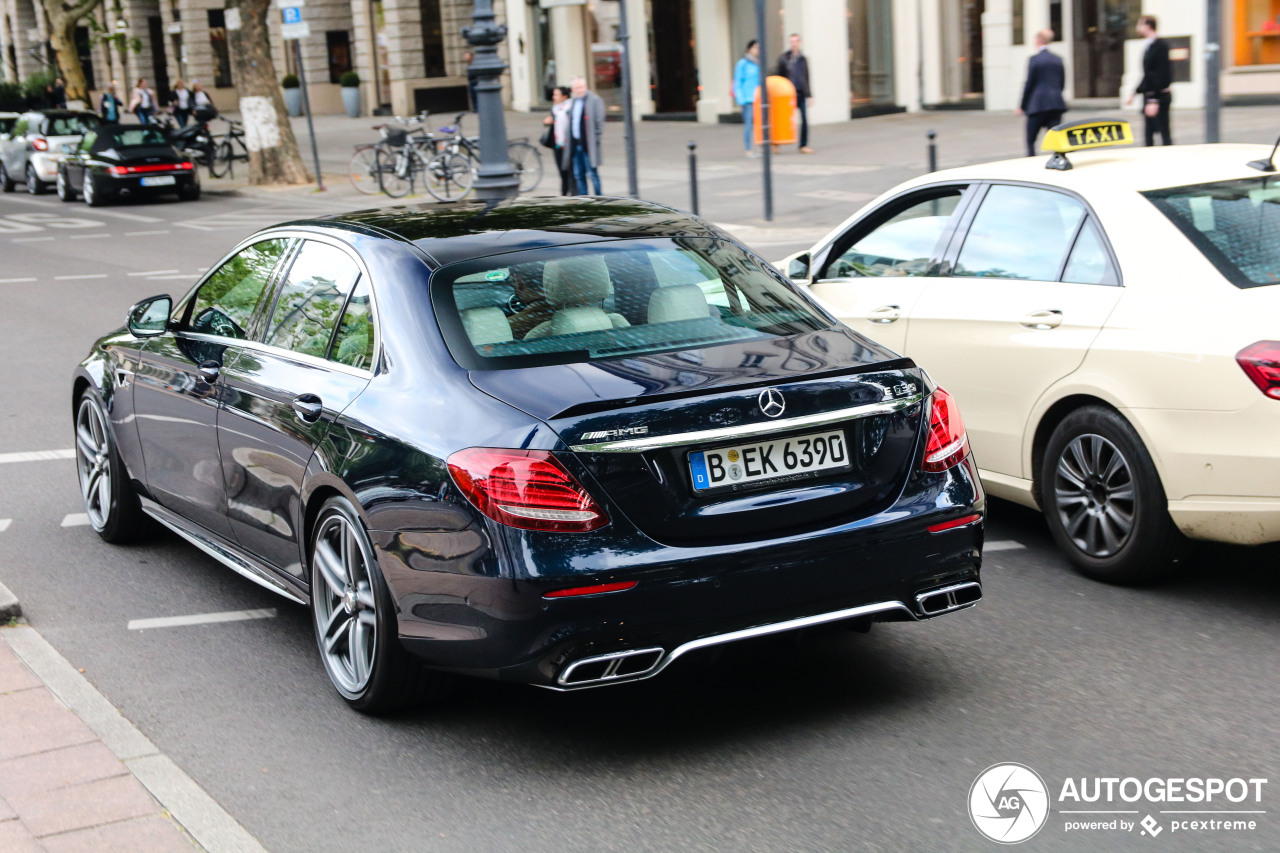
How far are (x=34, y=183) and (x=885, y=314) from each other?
29339mm

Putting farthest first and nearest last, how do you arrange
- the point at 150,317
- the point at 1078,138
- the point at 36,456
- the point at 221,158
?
the point at 221,158 < the point at 36,456 < the point at 1078,138 < the point at 150,317

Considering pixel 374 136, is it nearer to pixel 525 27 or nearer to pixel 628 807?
pixel 525 27

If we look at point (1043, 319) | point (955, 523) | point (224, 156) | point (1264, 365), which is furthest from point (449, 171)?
point (955, 523)

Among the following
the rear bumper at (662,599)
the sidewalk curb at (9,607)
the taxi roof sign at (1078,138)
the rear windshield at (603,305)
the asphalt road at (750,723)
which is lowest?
the asphalt road at (750,723)

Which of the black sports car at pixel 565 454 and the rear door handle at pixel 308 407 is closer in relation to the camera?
the black sports car at pixel 565 454

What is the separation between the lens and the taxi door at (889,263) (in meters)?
6.55

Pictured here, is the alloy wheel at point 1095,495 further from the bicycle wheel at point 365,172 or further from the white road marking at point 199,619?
the bicycle wheel at point 365,172

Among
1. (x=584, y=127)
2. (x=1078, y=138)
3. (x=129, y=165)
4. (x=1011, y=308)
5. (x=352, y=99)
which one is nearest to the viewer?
(x=1011, y=308)

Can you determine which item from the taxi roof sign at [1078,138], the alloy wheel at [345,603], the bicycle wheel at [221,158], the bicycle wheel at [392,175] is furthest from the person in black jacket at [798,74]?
the alloy wheel at [345,603]

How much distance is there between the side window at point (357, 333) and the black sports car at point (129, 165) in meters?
24.8

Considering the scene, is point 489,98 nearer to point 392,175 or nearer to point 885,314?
point 392,175

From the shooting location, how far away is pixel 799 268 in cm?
722

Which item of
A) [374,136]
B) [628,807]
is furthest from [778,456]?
[374,136]

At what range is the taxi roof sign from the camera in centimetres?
635
